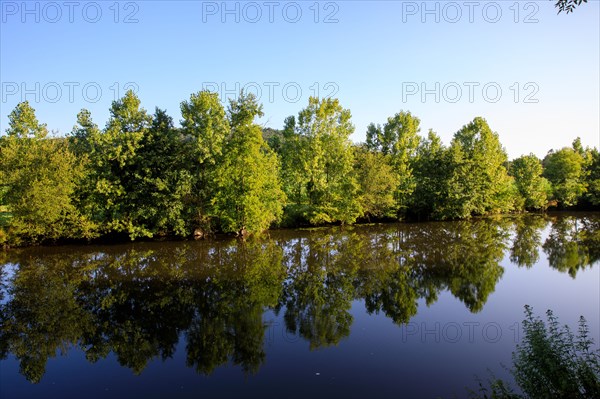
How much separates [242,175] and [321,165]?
10.2 m

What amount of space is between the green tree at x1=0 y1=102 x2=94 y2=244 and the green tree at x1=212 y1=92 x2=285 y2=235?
10.3 metres

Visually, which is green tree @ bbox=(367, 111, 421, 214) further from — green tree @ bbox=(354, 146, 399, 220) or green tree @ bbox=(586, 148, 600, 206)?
green tree @ bbox=(586, 148, 600, 206)

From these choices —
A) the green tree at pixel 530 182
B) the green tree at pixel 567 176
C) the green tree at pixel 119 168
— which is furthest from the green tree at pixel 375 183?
the green tree at pixel 567 176

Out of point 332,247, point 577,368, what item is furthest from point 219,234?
point 577,368

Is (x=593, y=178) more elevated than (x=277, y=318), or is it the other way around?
(x=593, y=178)

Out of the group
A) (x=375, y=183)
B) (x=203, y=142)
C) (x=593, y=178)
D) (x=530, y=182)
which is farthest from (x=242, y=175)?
(x=593, y=178)

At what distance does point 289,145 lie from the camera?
132 feet

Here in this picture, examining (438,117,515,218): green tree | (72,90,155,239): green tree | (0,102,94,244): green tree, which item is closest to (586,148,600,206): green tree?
(438,117,515,218): green tree

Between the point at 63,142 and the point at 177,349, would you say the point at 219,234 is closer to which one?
the point at 63,142

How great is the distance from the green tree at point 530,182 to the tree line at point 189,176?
54.0 feet

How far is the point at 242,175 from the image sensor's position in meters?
32.3

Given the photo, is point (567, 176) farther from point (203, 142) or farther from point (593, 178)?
point (203, 142)

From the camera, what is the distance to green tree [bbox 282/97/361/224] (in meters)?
39.2

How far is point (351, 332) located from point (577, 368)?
6250 millimetres
